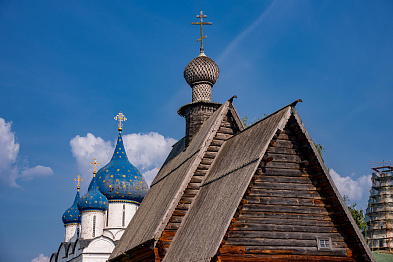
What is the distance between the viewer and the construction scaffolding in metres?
43.2

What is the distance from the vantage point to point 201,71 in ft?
58.1

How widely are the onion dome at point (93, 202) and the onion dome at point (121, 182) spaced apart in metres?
1.96

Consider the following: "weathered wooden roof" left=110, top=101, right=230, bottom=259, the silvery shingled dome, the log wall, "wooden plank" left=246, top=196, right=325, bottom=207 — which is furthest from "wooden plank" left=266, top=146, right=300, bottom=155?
the silvery shingled dome

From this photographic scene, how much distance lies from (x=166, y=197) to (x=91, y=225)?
28.1m

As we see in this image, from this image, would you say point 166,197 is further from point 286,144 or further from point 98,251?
point 98,251

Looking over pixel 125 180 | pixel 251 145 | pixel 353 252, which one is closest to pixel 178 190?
pixel 251 145

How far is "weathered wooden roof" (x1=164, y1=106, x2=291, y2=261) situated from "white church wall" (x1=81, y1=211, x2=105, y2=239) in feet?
95.3

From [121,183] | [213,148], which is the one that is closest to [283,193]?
[213,148]

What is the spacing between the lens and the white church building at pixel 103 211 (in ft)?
128

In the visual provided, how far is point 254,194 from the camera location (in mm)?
10422

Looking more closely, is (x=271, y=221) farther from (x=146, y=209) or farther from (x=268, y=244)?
(x=146, y=209)

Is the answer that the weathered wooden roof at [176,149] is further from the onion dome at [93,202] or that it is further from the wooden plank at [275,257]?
the onion dome at [93,202]

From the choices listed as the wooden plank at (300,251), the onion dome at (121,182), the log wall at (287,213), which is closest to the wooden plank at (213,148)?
the log wall at (287,213)

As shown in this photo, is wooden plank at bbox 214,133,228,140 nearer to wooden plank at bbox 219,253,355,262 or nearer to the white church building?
wooden plank at bbox 219,253,355,262
